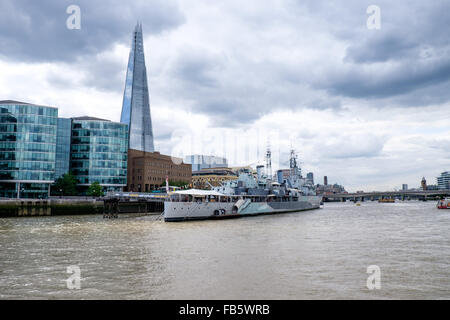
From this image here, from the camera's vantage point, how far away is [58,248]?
27.0 meters

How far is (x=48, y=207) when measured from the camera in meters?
76.6

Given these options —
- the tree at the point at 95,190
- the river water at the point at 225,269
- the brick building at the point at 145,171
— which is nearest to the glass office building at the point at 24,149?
the tree at the point at 95,190

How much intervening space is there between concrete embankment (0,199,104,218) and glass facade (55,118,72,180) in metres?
32.6

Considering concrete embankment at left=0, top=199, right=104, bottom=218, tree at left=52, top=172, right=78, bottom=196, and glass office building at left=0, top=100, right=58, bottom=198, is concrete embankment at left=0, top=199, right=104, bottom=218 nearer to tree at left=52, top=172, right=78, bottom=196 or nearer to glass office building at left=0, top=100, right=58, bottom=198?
tree at left=52, top=172, right=78, bottom=196

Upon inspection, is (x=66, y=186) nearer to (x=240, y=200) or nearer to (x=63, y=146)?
(x=63, y=146)

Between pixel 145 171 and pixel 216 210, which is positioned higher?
pixel 145 171

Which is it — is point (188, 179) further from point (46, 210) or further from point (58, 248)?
point (58, 248)

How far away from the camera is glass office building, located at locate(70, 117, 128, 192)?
4596 inches

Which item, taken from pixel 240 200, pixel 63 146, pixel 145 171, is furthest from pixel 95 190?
pixel 240 200

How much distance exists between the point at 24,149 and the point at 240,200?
203 feet

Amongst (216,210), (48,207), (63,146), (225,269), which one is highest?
(63,146)

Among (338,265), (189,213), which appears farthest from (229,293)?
(189,213)

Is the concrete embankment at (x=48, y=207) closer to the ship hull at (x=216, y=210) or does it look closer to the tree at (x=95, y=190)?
the tree at (x=95, y=190)
